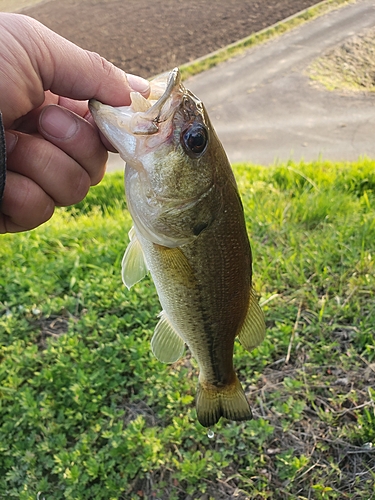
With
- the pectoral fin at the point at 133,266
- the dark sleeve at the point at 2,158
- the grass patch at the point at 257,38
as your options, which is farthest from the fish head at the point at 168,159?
the grass patch at the point at 257,38

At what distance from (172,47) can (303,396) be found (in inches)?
401

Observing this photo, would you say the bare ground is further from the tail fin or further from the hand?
the tail fin

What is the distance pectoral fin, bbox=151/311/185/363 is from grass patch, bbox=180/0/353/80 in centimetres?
846

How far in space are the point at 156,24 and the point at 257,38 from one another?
3.20 metres

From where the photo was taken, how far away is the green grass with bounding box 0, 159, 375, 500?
2289 millimetres

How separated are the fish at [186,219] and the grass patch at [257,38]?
8.53m

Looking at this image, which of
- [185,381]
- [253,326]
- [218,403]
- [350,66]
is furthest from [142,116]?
[350,66]

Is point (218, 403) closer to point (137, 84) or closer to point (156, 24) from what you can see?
point (137, 84)

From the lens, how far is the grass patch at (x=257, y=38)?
Result: 988 centimetres

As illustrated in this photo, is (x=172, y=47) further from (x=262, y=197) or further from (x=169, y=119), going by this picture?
(x=169, y=119)

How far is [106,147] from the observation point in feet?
6.13

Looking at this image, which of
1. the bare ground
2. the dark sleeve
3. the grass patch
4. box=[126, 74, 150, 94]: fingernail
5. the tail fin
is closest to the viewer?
the dark sleeve

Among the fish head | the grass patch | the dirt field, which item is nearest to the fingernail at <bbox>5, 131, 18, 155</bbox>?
the fish head

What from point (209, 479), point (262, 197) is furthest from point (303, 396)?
point (262, 197)
